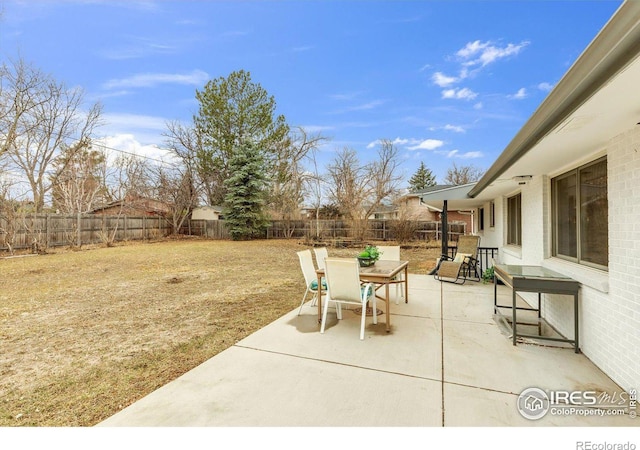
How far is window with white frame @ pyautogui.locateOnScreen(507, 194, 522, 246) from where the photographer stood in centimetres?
611

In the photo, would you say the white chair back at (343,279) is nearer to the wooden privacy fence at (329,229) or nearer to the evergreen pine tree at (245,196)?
the wooden privacy fence at (329,229)

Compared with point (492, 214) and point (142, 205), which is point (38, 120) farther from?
point (492, 214)

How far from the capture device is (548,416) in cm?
206

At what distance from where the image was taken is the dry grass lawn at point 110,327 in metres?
2.44

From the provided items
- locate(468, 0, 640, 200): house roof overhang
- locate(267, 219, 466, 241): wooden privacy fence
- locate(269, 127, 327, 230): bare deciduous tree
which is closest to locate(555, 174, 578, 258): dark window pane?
locate(468, 0, 640, 200): house roof overhang

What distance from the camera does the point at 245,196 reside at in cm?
1939

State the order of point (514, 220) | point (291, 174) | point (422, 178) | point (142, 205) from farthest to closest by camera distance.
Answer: point (422, 178) → point (291, 174) → point (142, 205) → point (514, 220)

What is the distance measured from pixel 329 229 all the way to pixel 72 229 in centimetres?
1363

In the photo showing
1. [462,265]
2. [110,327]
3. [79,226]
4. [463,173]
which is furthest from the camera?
[463,173]

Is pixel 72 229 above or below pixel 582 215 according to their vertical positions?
below
